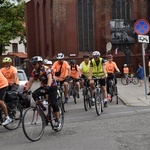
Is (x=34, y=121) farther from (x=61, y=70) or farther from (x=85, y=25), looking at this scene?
(x=85, y=25)

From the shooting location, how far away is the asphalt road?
661cm

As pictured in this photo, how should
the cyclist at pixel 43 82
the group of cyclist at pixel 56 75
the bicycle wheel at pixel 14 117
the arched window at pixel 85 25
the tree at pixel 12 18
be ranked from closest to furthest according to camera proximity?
the cyclist at pixel 43 82 → the group of cyclist at pixel 56 75 → the bicycle wheel at pixel 14 117 → the arched window at pixel 85 25 → the tree at pixel 12 18

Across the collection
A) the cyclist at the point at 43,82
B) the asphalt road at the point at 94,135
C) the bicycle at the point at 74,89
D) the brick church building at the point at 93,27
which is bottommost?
the asphalt road at the point at 94,135

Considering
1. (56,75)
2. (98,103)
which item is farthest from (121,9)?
(98,103)

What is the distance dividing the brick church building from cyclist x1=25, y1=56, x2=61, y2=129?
29.5 m

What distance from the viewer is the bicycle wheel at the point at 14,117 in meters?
8.68

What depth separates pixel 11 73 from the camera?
1030cm

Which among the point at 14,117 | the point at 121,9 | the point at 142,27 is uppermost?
the point at 121,9

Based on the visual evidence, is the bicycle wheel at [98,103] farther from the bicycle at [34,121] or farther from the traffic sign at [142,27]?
the traffic sign at [142,27]

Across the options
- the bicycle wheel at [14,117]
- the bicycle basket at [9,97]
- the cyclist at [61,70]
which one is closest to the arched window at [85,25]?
the cyclist at [61,70]

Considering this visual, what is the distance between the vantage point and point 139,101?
1338 cm

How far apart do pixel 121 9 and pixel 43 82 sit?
33569 mm

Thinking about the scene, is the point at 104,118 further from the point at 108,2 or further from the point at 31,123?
the point at 108,2

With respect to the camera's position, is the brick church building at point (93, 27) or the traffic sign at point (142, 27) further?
the brick church building at point (93, 27)
